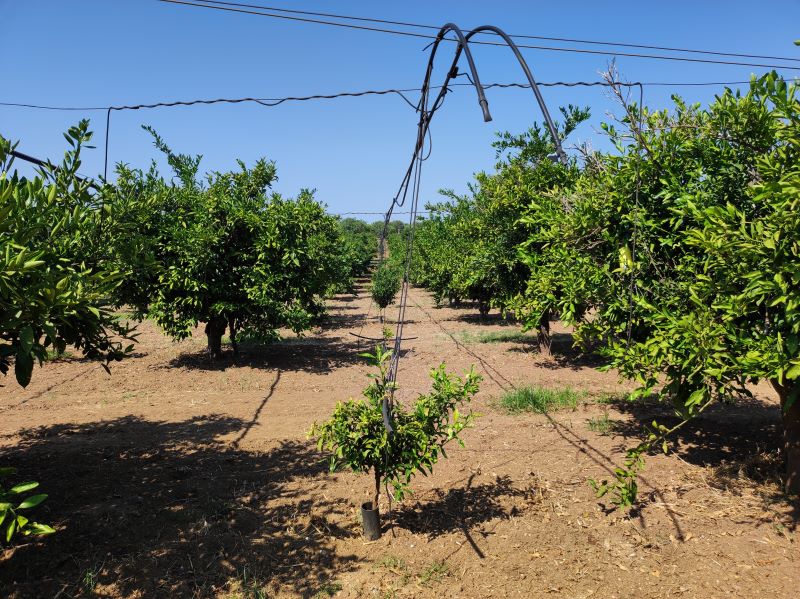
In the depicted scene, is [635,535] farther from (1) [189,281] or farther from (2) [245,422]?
(1) [189,281]

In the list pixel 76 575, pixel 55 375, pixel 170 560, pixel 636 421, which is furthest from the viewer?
pixel 55 375

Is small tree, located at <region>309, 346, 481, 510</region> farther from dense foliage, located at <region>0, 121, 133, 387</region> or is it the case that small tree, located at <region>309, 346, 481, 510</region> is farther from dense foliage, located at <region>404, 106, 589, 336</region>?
dense foliage, located at <region>404, 106, 589, 336</region>

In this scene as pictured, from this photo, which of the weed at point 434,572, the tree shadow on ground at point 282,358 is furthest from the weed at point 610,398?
the tree shadow on ground at point 282,358

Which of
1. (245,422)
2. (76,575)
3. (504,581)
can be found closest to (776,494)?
(504,581)

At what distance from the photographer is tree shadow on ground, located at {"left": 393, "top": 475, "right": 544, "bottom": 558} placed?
4.84 metres

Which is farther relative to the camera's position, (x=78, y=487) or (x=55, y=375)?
(x=55, y=375)

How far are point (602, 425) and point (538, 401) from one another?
127 centimetres

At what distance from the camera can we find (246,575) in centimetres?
406

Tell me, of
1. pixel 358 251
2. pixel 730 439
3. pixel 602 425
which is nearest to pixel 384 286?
pixel 358 251

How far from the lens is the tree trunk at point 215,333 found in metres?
12.6

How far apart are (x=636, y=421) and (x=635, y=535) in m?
3.52

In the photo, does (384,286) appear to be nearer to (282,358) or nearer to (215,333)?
(282,358)

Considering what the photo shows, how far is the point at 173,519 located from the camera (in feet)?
16.0

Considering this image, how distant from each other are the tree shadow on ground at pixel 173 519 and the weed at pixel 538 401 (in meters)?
3.50
